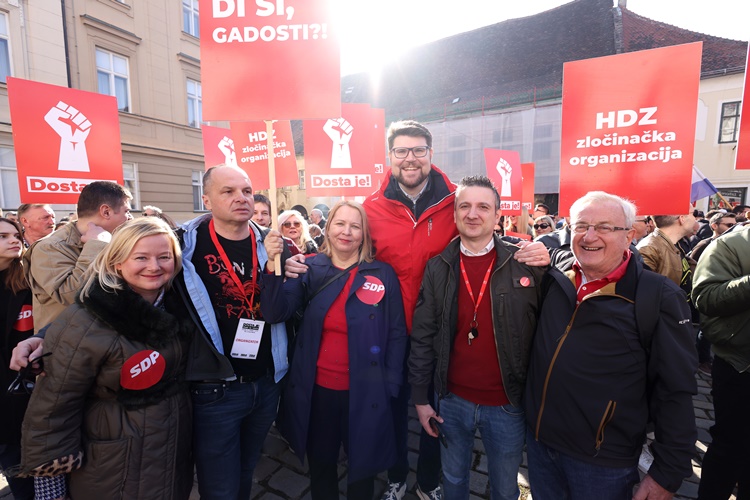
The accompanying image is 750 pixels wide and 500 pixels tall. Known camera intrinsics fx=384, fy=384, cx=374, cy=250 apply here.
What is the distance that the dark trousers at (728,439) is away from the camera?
2.10 meters

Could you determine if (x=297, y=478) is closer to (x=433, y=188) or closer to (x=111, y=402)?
(x=111, y=402)

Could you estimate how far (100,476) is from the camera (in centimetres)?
165

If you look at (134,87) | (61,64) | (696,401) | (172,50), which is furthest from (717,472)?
(172,50)

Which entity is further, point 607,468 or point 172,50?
point 172,50

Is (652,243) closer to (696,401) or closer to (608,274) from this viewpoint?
(696,401)

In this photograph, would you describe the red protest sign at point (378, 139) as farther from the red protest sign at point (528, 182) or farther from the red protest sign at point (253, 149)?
the red protest sign at point (528, 182)

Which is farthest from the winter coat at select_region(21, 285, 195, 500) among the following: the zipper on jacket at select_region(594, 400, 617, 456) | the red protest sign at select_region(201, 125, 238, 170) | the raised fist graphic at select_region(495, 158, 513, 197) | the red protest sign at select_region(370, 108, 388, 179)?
the raised fist graphic at select_region(495, 158, 513, 197)

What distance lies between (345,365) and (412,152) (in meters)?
1.37

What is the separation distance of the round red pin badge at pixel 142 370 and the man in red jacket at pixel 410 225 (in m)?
0.88

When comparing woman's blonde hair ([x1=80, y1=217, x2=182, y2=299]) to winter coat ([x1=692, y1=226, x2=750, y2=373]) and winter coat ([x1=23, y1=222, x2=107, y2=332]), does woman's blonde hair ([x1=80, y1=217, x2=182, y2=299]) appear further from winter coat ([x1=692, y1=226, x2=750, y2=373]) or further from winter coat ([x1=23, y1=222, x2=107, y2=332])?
winter coat ([x1=692, y1=226, x2=750, y2=373])

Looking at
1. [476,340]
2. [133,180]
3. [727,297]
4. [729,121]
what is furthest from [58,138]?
[729,121]

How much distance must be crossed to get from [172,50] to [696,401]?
17.5 m

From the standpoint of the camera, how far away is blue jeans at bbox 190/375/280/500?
6.59 feet

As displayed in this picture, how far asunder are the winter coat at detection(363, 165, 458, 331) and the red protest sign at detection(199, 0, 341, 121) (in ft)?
2.68
